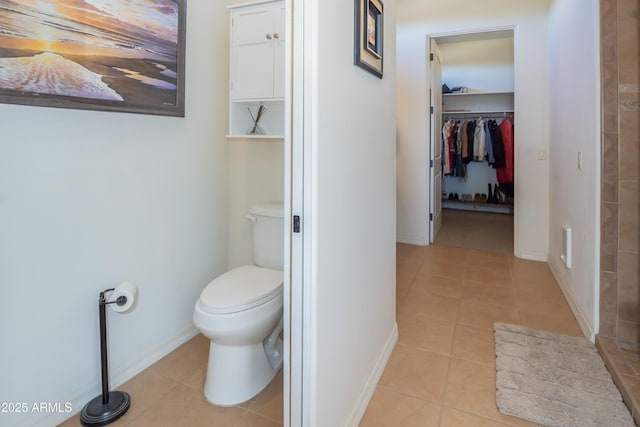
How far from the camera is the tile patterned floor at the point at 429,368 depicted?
153 cm

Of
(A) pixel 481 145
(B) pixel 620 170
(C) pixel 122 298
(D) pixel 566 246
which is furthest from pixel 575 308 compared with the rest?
(A) pixel 481 145

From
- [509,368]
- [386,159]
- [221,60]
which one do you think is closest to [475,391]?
[509,368]

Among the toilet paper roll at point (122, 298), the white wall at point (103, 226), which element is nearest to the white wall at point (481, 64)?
the white wall at point (103, 226)

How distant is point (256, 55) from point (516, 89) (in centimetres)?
279

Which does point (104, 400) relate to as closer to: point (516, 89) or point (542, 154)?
point (542, 154)

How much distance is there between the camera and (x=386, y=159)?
1.87m

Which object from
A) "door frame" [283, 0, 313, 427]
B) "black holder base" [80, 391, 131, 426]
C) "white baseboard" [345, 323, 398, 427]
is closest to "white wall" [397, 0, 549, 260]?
"white baseboard" [345, 323, 398, 427]

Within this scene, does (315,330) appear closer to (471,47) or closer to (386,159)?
(386,159)

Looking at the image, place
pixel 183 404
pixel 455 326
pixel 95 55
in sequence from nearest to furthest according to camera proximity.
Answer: pixel 95 55 < pixel 183 404 < pixel 455 326

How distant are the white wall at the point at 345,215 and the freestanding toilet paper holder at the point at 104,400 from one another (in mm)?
934

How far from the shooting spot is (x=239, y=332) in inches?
62.1

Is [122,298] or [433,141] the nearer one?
[122,298]

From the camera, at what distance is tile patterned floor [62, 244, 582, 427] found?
1534mm

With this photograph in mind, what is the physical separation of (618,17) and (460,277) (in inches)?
81.2
